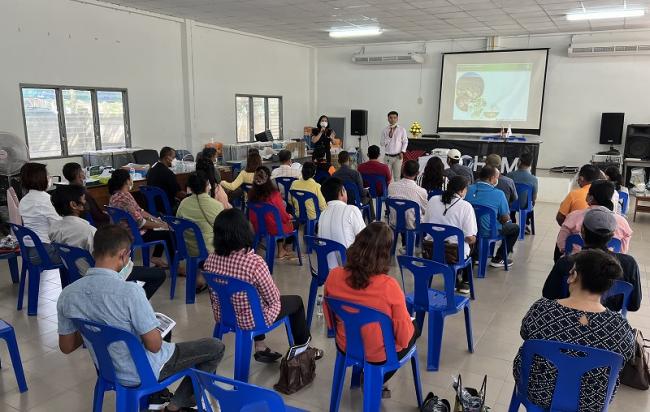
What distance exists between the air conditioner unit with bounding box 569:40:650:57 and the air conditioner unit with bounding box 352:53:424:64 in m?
3.28

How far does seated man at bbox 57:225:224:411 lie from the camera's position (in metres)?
2.02

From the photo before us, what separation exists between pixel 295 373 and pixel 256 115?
937cm

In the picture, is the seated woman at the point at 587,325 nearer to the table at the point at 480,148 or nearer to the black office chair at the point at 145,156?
the black office chair at the point at 145,156

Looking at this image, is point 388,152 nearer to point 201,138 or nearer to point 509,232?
point 201,138

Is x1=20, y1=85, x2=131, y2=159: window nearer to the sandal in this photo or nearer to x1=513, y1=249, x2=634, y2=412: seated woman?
the sandal

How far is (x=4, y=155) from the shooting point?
5922mm

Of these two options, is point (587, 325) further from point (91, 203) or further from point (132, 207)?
point (91, 203)

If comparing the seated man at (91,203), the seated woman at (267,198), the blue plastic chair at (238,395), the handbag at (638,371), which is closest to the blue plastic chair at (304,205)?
the seated woman at (267,198)

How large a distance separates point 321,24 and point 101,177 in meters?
5.28

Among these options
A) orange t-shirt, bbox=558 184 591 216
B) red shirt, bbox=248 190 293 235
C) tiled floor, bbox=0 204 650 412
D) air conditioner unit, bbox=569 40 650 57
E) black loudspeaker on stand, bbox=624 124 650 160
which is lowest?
tiled floor, bbox=0 204 650 412

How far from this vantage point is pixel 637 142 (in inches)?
376

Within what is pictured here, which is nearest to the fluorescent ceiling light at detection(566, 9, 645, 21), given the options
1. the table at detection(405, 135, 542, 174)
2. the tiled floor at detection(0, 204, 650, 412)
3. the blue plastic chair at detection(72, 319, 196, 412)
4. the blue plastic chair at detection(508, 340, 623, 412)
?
the table at detection(405, 135, 542, 174)

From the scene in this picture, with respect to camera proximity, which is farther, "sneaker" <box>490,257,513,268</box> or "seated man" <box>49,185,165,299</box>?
"sneaker" <box>490,257,513,268</box>

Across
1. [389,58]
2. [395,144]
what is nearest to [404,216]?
[395,144]
